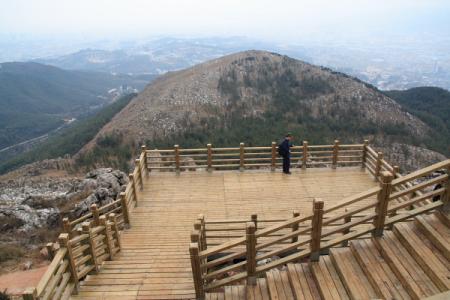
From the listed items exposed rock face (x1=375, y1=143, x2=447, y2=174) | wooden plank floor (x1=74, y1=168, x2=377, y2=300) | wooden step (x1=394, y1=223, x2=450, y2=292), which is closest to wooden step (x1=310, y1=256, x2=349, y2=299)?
wooden step (x1=394, y1=223, x2=450, y2=292)

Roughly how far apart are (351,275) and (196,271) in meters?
2.84

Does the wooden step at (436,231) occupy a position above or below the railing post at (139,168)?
above

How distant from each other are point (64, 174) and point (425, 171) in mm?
45167

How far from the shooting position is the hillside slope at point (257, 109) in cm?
5744

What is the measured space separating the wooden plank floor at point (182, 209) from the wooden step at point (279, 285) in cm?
183

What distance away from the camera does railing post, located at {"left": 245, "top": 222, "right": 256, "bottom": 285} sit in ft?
19.8

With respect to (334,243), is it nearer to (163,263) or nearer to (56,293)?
(163,263)

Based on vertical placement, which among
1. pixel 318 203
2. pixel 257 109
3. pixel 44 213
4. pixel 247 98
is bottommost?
pixel 257 109

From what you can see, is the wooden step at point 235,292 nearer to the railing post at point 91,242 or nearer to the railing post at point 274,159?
the railing post at point 91,242

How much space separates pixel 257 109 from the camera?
69375mm

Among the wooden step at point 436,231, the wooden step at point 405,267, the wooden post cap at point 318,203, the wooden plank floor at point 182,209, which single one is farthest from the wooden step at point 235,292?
the wooden step at point 436,231

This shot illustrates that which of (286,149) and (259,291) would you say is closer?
(259,291)

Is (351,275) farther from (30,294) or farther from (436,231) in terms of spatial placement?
(30,294)

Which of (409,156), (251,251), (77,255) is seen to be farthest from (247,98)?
(251,251)
